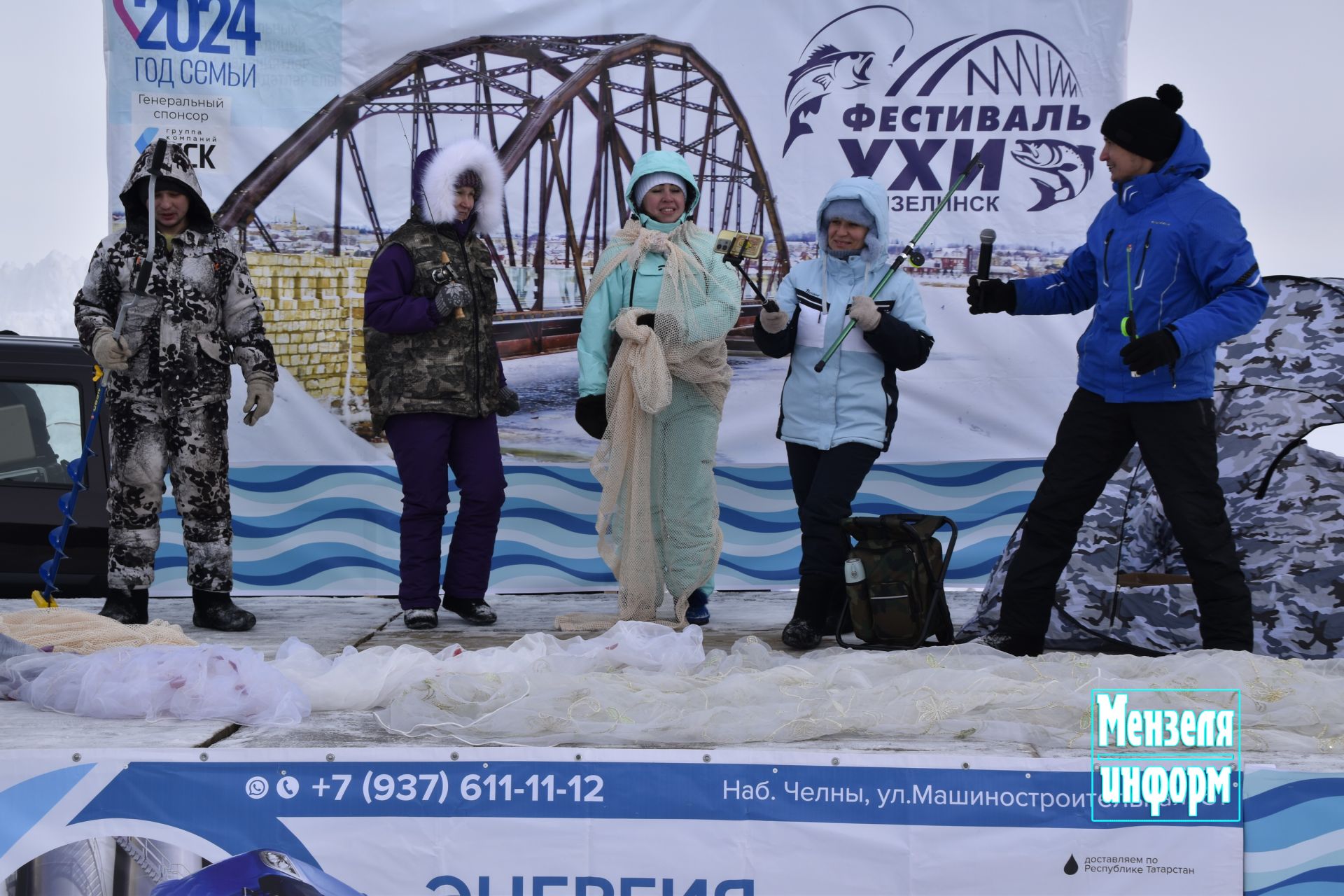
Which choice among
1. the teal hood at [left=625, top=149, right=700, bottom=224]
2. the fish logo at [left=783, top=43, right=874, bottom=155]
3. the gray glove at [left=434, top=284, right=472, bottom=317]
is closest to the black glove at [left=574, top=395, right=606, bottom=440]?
the gray glove at [left=434, top=284, right=472, bottom=317]

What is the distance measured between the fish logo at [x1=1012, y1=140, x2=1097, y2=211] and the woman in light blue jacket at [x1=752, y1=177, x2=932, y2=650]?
1385 millimetres

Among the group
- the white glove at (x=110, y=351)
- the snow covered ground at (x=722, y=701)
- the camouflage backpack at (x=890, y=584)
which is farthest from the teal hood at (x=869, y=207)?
the white glove at (x=110, y=351)

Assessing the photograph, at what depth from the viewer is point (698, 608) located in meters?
4.68

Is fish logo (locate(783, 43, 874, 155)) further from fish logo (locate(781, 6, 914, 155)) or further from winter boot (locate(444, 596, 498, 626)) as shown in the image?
winter boot (locate(444, 596, 498, 626))

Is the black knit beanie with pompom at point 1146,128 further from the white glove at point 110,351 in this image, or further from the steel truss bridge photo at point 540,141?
the white glove at point 110,351

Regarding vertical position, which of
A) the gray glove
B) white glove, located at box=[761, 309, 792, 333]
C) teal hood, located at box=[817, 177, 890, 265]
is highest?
teal hood, located at box=[817, 177, 890, 265]

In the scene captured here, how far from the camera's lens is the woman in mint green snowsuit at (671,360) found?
4.44 m

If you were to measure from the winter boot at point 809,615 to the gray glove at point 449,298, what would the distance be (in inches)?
58.5

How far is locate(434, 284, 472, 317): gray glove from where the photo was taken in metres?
4.43

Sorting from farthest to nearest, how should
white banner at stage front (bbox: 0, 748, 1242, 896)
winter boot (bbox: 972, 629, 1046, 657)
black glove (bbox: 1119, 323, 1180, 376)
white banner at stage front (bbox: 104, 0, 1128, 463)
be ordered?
white banner at stage front (bbox: 104, 0, 1128, 463) < winter boot (bbox: 972, 629, 1046, 657) < black glove (bbox: 1119, 323, 1180, 376) < white banner at stage front (bbox: 0, 748, 1242, 896)

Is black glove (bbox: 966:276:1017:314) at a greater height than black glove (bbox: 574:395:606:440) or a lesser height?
greater

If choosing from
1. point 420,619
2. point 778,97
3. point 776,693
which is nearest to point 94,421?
point 420,619

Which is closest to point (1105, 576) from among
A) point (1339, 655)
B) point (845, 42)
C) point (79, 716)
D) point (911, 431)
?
point (1339, 655)

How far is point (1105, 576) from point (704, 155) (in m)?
2.35
